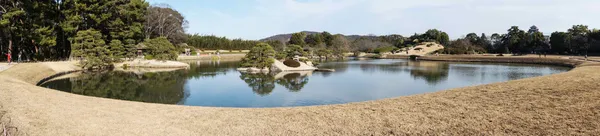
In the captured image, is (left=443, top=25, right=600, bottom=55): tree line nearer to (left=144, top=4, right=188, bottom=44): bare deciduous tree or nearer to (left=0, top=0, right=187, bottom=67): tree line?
(left=144, top=4, right=188, bottom=44): bare deciduous tree

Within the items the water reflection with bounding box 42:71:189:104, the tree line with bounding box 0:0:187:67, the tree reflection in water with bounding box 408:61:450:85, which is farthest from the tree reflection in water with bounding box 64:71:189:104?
the tree reflection in water with bounding box 408:61:450:85

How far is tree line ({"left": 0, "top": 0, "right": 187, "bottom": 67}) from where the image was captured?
25.7 meters

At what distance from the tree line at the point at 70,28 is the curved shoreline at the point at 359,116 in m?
19.7

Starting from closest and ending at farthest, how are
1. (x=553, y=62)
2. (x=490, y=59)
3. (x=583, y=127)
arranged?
(x=583, y=127), (x=553, y=62), (x=490, y=59)

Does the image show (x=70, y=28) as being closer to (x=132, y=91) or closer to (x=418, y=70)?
(x=132, y=91)

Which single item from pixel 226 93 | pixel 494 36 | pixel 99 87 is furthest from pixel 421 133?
pixel 494 36

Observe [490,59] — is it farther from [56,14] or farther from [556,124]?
[56,14]

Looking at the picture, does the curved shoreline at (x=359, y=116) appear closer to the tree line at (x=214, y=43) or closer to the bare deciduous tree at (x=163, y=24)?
the bare deciduous tree at (x=163, y=24)

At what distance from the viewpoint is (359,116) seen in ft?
25.1

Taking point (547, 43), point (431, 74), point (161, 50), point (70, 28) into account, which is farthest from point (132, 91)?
point (547, 43)

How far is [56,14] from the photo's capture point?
2845 centimetres

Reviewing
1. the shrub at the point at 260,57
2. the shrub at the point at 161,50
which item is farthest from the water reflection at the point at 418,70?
the shrub at the point at 161,50

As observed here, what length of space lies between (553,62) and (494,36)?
50352 millimetres

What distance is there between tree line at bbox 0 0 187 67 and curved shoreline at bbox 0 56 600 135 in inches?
776
